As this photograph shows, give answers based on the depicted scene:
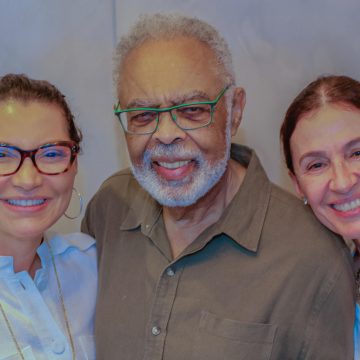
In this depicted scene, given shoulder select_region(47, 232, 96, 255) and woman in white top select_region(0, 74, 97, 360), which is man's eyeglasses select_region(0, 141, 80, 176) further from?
shoulder select_region(47, 232, 96, 255)

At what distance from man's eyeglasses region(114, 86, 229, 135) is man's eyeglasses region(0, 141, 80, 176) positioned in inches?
8.5

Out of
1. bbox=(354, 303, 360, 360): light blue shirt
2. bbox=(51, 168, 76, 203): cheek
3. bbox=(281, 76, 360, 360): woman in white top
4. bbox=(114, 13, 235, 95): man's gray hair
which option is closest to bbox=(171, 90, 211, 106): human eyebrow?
bbox=(114, 13, 235, 95): man's gray hair

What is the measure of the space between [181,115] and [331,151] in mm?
443

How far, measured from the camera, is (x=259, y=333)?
5.04ft

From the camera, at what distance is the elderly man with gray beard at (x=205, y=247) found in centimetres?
154

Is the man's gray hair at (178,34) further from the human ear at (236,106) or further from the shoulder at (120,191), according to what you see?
the shoulder at (120,191)

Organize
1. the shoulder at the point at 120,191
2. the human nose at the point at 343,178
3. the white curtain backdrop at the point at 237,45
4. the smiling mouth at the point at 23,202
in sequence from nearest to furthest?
1. the human nose at the point at 343,178
2. the smiling mouth at the point at 23,202
3. the shoulder at the point at 120,191
4. the white curtain backdrop at the point at 237,45

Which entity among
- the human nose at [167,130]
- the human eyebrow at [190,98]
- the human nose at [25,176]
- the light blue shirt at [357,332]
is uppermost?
the human eyebrow at [190,98]

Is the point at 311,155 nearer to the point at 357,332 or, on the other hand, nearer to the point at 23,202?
the point at 357,332

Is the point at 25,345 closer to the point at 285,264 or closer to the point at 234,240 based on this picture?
the point at 234,240

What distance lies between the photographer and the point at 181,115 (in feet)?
5.28

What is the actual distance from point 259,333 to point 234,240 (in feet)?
0.91

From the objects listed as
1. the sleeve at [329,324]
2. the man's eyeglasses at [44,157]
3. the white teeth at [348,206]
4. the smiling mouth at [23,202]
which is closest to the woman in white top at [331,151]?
the white teeth at [348,206]

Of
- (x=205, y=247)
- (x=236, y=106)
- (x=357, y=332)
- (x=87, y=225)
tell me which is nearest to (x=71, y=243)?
(x=87, y=225)
